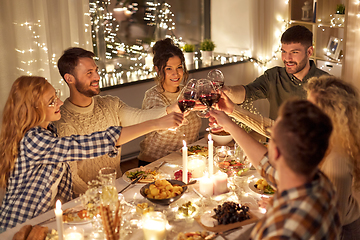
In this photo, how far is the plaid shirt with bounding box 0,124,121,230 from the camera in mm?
1779

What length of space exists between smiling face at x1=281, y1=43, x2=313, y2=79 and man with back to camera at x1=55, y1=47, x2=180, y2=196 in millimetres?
1048

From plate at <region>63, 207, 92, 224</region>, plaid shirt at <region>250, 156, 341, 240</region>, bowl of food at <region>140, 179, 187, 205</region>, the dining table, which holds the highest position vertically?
plaid shirt at <region>250, 156, 341, 240</region>

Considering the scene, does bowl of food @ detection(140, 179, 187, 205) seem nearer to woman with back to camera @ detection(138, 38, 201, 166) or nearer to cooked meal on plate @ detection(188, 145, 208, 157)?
cooked meal on plate @ detection(188, 145, 208, 157)

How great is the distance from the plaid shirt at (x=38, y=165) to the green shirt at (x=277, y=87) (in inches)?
58.0

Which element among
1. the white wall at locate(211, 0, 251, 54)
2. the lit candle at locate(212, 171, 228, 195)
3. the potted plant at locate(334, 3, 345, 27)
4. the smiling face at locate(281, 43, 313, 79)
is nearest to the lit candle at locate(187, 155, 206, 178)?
the lit candle at locate(212, 171, 228, 195)

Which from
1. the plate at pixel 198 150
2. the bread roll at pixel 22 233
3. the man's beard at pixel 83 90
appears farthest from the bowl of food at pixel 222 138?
the bread roll at pixel 22 233

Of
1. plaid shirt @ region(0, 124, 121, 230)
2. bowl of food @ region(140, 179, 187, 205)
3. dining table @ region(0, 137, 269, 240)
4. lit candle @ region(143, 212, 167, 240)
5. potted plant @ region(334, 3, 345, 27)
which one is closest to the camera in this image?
lit candle @ region(143, 212, 167, 240)

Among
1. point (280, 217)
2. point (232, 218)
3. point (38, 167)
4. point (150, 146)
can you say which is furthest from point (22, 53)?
point (280, 217)

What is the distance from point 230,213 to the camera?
1555 mm

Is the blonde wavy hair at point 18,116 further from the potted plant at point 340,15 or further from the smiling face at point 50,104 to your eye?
the potted plant at point 340,15

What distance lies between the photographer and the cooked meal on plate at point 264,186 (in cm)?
182

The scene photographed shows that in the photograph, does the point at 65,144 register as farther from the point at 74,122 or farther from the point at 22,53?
the point at 22,53

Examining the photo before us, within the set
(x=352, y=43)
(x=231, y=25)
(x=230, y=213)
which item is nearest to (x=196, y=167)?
(x=230, y=213)

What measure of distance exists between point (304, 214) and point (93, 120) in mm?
1734
